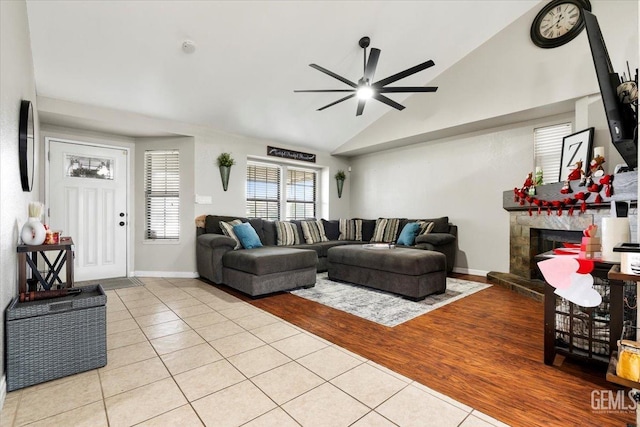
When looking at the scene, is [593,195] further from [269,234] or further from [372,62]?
[269,234]

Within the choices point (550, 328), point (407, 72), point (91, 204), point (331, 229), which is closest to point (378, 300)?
point (550, 328)

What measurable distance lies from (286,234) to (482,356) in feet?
11.9

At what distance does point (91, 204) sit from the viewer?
14.8 ft

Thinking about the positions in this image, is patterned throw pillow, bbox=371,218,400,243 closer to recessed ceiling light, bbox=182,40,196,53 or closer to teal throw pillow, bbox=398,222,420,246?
teal throw pillow, bbox=398,222,420,246

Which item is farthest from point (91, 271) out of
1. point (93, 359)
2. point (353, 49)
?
point (353, 49)

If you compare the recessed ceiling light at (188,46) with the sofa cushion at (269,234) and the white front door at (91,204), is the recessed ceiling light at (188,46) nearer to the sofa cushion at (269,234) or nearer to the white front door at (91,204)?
the white front door at (91,204)

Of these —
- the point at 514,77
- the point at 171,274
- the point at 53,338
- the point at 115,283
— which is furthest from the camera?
the point at 171,274

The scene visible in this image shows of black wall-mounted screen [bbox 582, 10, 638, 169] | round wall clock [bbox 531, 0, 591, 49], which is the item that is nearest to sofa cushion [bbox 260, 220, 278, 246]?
black wall-mounted screen [bbox 582, 10, 638, 169]

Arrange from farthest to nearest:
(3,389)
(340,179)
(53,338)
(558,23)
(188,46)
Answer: (340,179), (558,23), (188,46), (53,338), (3,389)

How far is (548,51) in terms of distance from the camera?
148 inches

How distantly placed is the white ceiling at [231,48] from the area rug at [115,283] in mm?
2272

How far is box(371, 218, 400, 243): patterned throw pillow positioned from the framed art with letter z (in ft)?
8.26

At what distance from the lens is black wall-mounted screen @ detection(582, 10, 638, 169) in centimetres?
224

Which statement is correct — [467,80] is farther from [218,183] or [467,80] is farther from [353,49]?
[218,183]
